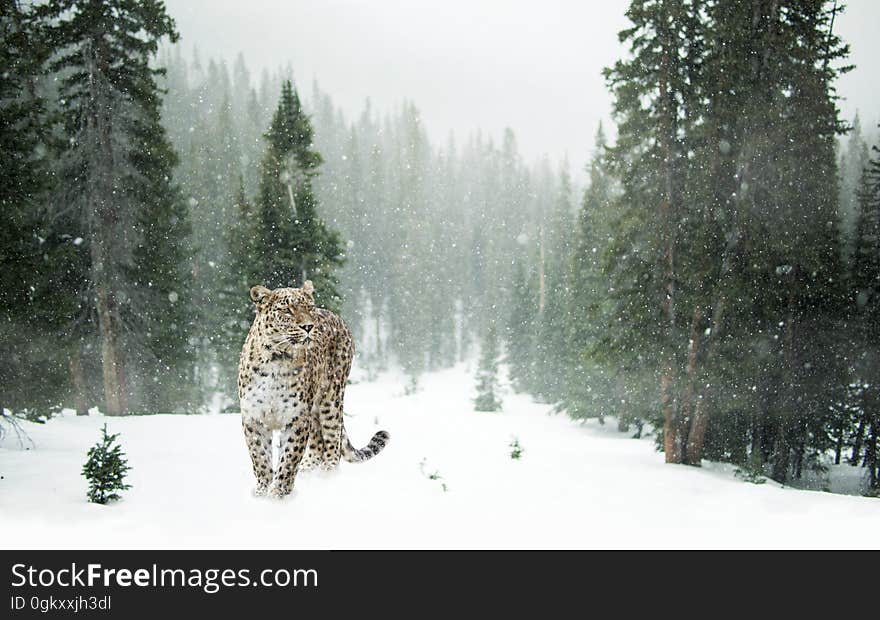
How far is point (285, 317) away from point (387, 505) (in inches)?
89.2

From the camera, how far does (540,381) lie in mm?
41344

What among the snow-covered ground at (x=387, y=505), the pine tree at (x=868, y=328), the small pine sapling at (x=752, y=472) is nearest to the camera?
the snow-covered ground at (x=387, y=505)

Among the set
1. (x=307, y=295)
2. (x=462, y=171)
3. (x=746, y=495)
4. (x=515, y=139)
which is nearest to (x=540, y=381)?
(x=746, y=495)

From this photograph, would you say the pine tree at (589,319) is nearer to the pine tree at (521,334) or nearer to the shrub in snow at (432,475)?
the pine tree at (521,334)

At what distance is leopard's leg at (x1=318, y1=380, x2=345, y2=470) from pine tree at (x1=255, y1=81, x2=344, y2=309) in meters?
12.8

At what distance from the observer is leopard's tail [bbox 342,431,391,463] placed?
766 cm

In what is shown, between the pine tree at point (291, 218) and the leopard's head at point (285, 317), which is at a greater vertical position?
the pine tree at point (291, 218)

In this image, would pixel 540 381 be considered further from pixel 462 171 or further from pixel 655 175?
pixel 462 171

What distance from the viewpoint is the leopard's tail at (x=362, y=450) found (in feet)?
25.1

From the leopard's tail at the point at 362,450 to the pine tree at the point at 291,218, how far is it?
12042 mm

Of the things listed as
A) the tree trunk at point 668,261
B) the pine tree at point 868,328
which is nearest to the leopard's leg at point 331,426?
the tree trunk at point 668,261

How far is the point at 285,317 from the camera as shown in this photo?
5.11m

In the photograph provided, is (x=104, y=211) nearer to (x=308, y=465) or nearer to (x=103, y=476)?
(x=103, y=476)

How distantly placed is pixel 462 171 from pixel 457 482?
88.1 meters
